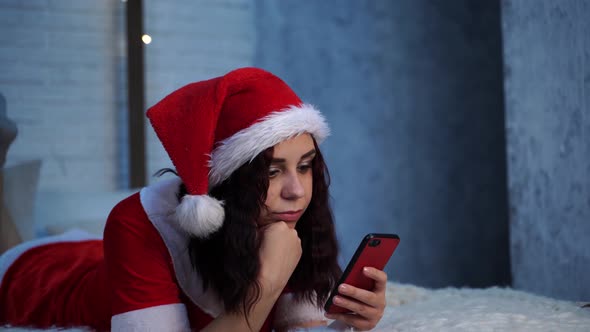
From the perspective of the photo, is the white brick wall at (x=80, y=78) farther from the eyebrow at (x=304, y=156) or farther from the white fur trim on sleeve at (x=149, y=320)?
the eyebrow at (x=304, y=156)

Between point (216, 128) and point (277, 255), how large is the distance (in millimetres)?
266

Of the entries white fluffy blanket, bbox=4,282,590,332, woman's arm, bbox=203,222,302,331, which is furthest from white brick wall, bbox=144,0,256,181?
woman's arm, bbox=203,222,302,331

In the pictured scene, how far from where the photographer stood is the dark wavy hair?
1109mm

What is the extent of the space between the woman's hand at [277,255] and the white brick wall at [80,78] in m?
1.75

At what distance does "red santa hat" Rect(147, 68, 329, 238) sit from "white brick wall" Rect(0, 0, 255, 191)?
1.63 meters

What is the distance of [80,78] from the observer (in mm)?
2719

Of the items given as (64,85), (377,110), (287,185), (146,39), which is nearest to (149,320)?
(287,185)

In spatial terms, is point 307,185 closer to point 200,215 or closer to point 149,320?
point 200,215

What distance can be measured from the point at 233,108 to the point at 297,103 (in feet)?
0.44

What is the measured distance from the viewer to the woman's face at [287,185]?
1.14 meters

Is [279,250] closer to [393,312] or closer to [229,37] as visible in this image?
[393,312]

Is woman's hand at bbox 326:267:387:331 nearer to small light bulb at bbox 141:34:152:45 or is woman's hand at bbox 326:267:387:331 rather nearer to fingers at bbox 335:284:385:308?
fingers at bbox 335:284:385:308

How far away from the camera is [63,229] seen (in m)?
2.21

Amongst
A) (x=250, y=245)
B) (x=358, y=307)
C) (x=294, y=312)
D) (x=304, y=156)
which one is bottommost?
(x=294, y=312)
